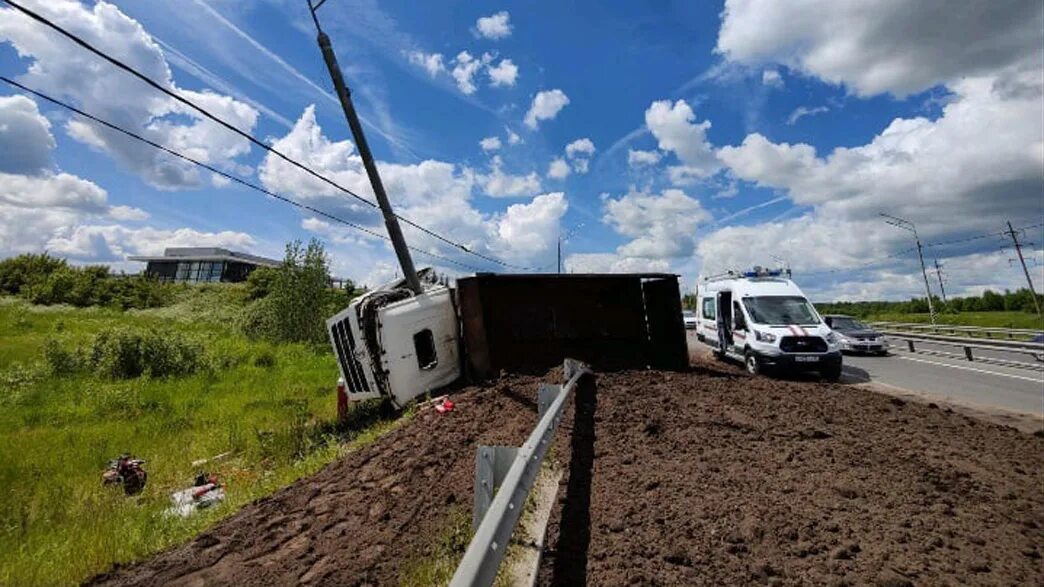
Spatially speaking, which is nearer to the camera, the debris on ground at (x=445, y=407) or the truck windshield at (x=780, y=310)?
the debris on ground at (x=445, y=407)

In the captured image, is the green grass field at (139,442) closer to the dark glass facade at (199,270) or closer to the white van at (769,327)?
the white van at (769,327)

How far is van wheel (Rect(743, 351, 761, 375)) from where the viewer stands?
1334 centimetres

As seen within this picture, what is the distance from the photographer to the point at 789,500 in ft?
12.5

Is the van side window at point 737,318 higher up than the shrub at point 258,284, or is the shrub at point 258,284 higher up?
the shrub at point 258,284

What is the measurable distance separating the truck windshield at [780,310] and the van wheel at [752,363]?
0.95 metres

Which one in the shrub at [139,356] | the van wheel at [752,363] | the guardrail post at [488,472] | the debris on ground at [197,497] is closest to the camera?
the guardrail post at [488,472]

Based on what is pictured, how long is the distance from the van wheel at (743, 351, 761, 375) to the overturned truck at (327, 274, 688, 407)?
3.41 meters

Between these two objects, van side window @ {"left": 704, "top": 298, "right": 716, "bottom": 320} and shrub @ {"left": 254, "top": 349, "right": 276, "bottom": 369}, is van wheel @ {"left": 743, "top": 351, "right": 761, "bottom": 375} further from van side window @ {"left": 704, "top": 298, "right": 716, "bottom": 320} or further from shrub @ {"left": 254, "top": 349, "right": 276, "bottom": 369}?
shrub @ {"left": 254, "top": 349, "right": 276, "bottom": 369}

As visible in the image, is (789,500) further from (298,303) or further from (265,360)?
(298,303)

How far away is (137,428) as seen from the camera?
1198 cm

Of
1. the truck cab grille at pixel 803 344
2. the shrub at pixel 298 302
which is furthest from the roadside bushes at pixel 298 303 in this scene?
the truck cab grille at pixel 803 344

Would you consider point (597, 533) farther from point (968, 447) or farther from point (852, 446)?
point (968, 447)

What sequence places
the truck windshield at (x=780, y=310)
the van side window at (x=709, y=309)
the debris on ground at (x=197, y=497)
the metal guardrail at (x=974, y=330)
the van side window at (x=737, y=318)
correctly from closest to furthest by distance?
the debris on ground at (x=197, y=497)
the truck windshield at (x=780, y=310)
the van side window at (x=737, y=318)
the van side window at (x=709, y=309)
the metal guardrail at (x=974, y=330)

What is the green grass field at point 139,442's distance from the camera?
5629 millimetres
